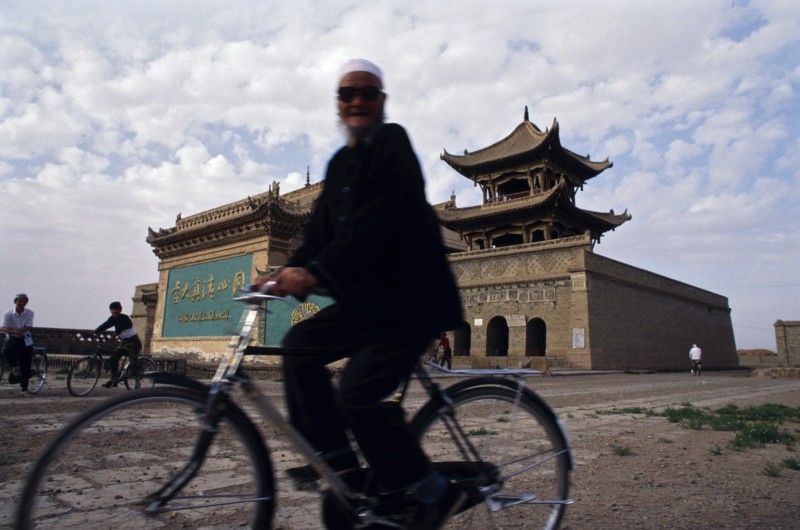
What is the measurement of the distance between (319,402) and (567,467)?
3.46ft

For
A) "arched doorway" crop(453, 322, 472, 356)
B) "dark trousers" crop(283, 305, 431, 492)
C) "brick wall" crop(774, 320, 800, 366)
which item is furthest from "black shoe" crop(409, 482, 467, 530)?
"brick wall" crop(774, 320, 800, 366)

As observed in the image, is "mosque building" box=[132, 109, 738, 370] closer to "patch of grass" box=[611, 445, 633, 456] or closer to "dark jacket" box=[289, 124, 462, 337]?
"patch of grass" box=[611, 445, 633, 456]

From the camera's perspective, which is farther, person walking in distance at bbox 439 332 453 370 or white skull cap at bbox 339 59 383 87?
person walking in distance at bbox 439 332 453 370

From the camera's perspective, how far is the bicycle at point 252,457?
1.64m

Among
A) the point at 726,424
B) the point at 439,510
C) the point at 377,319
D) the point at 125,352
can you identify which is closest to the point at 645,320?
the point at 726,424

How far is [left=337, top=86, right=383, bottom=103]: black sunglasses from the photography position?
6.51ft

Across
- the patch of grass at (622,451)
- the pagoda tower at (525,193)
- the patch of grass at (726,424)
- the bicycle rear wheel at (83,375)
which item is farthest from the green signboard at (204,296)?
the patch of grass at (622,451)

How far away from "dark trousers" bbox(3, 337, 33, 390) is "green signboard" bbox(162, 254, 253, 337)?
11.9 m

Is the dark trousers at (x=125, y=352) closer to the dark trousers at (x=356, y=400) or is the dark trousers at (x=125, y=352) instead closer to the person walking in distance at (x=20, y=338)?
the person walking in distance at (x=20, y=338)

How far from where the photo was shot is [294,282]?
1778mm

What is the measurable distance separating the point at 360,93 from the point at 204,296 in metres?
21.8

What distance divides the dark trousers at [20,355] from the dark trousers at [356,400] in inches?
294

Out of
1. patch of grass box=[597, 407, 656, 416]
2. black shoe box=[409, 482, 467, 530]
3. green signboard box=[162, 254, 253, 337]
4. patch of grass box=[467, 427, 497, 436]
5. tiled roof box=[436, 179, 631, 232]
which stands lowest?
patch of grass box=[597, 407, 656, 416]

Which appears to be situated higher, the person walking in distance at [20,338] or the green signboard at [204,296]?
the green signboard at [204,296]
